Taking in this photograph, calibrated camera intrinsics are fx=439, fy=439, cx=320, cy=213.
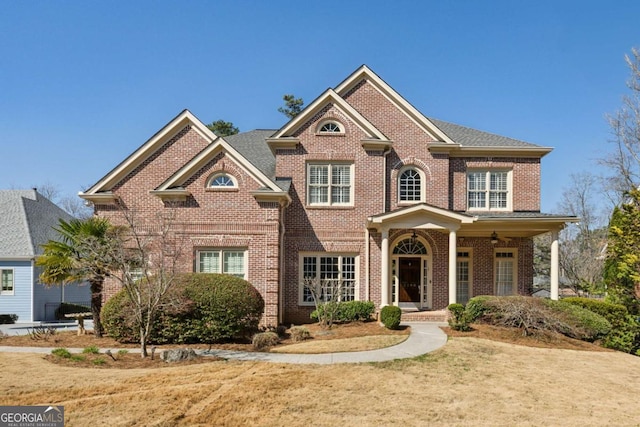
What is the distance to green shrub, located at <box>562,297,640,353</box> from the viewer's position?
14.9 metres

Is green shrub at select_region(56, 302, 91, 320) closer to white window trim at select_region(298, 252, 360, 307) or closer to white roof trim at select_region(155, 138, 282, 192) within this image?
white roof trim at select_region(155, 138, 282, 192)

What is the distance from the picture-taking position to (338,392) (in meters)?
8.98

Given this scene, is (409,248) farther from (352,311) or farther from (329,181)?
(329,181)

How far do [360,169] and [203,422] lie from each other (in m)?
13.4

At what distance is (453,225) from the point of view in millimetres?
17391

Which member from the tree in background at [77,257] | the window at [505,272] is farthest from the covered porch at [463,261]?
the tree in background at [77,257]

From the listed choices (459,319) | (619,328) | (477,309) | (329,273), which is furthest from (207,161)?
(619,328)

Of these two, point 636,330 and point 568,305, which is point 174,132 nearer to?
point 568,305

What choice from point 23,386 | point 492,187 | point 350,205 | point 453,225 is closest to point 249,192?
point 350,205

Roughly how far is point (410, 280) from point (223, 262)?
8.40m

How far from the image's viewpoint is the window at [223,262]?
54.5 feet

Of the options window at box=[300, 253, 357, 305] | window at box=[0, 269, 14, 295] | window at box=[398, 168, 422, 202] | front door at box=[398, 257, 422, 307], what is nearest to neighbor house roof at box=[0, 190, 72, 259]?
window at box=[0, 269, 14, 295]

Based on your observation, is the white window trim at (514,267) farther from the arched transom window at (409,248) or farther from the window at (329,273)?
the window at (329,273)

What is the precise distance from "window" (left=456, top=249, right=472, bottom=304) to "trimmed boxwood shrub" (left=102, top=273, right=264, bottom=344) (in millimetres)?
10453
